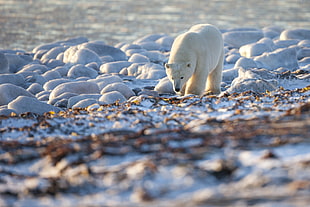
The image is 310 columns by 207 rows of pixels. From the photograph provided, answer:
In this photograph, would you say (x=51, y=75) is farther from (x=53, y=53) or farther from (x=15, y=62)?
(x=53, y=53)

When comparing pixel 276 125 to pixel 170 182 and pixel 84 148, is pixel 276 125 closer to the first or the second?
pixel 170 182

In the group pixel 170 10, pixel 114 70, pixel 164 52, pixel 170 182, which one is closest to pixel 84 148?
pixel 170 182

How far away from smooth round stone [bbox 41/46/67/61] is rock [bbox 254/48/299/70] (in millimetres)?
5568

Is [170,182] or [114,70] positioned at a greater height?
[170,182]

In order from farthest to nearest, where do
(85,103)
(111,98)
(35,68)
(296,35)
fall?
(296,35)
(35,68)
(111,98)
(85,103)

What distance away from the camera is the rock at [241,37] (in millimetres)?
15312

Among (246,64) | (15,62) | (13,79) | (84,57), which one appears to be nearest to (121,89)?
(13,79)

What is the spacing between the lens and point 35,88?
31.9ft

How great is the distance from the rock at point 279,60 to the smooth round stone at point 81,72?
386 centimetres

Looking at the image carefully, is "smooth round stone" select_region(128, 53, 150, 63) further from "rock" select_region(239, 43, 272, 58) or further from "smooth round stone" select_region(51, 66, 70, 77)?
"rock" select_region(239, 43, 272, 58)

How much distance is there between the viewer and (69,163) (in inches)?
135

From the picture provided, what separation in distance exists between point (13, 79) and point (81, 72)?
4.90 feet

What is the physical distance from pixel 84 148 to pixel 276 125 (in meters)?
1.52

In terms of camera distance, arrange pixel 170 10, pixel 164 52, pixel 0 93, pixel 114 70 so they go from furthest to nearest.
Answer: pixel 170 10, pixel 164 52, pixel 114 70, pixel 0 93
